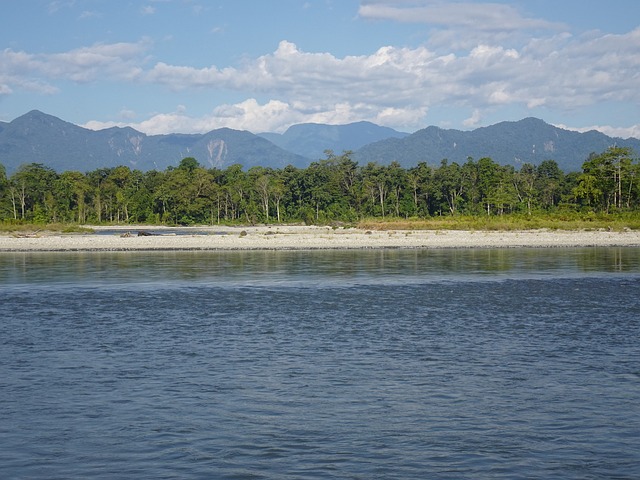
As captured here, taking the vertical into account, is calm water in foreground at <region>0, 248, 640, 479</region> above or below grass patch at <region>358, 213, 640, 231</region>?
below

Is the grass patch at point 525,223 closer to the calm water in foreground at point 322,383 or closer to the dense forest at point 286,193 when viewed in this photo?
the dense forest at point 286,193

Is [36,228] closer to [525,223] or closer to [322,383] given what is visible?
[525,223]

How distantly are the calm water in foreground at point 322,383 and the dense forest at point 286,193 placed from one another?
235ft

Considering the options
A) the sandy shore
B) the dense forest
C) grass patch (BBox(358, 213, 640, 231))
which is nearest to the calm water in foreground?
the sandy shore

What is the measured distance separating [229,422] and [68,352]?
24.6 feet

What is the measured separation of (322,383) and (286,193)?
9876 cm

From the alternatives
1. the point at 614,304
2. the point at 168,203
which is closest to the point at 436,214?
the point at 168,203

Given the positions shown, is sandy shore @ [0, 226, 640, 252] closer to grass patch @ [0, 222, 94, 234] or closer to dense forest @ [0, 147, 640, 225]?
grass patch @ [0, 222, 94, 234]

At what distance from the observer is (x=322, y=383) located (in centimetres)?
1438

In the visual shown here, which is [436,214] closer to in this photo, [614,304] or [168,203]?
[168,203]

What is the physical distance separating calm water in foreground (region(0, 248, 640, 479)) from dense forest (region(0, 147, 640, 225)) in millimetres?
71716

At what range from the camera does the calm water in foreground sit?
10.3m

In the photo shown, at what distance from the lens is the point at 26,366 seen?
52.9 ft

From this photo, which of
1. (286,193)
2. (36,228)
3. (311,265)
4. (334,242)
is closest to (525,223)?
(334,242)
